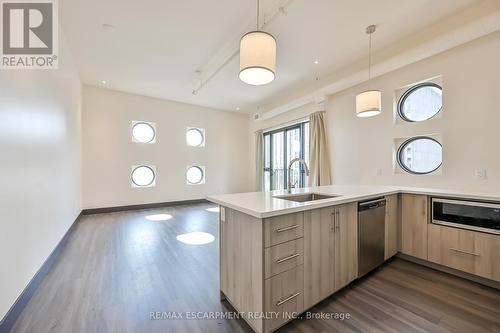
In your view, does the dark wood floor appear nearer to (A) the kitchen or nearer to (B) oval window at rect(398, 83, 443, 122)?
(A) the kitchen

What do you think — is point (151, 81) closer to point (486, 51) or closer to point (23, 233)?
point (23, 233)

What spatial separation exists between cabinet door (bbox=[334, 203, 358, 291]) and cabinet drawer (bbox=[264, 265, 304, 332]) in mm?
505

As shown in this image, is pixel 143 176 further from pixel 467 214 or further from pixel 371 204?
pixel 467 214

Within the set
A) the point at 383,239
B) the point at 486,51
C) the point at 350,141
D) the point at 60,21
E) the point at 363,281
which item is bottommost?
the point at 363,281

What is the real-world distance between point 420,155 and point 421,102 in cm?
90

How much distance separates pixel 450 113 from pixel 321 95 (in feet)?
7.52

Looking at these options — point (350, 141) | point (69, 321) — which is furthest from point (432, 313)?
point (350, 141)

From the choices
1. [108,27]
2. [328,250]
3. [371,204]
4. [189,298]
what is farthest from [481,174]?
[108,27]

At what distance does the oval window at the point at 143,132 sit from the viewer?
6020mm

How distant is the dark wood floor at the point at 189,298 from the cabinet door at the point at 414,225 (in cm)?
21

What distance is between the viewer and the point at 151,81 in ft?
16.4

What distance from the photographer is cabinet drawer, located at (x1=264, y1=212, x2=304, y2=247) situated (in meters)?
1.49

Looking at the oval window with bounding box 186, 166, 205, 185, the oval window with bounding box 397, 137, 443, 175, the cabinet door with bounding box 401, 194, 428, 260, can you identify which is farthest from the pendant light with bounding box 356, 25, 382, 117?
the oval window with bounding box 186, 166, 205, 185

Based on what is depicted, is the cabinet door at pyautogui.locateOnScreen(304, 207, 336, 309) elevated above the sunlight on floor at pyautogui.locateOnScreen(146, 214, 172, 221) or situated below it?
above
